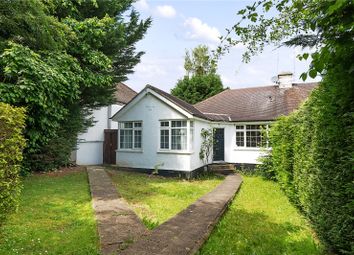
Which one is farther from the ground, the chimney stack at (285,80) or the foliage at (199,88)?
the foliage at (199,88)

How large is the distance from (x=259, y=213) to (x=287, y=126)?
13.0ft

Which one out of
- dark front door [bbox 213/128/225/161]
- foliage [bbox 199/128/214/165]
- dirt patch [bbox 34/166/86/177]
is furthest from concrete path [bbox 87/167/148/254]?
dark front door [bbox 213/128/225/161]

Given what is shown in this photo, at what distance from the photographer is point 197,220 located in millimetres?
7105

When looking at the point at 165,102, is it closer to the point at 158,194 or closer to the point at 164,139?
the point at 164,139

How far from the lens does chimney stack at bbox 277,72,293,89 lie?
21584 mm

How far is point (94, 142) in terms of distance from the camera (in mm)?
20516

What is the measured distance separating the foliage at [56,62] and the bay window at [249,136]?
338 inches

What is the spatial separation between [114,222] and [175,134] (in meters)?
9.74

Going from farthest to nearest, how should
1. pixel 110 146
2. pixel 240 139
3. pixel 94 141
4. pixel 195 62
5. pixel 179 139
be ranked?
pixel 195 62, pixel 110 146, pixel 94 141, pixel 240 139, pixel 179 139

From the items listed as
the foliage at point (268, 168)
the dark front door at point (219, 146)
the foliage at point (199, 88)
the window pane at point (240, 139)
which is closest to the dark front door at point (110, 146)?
the dark front door at point (219, 146)

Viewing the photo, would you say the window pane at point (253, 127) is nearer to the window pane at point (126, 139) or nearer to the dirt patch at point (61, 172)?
the window pane at point (126, 139)

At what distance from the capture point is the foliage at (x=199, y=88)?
1405 inches

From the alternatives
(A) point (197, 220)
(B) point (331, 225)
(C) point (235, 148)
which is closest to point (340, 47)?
(B) point (331, 225)

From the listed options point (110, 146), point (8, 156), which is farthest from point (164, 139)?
point (8, 156)
